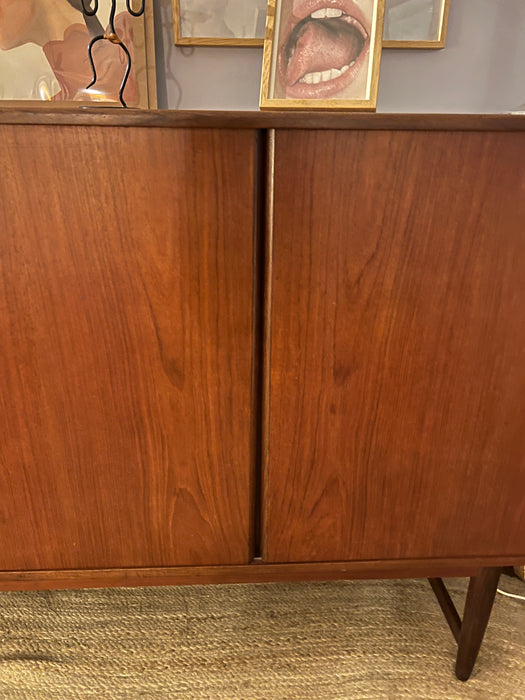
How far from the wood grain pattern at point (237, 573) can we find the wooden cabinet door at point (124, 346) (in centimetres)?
2

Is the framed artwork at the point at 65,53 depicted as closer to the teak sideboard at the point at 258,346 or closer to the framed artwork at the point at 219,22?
the framed artwork at the point at 219,22

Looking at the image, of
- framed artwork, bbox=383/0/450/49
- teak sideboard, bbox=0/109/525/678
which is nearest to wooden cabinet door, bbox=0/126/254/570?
teak sideboard, bbox=0/109/525/678

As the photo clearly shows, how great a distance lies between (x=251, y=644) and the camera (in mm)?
896

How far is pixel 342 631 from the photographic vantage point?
0.92 m

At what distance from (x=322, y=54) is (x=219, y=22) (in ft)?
0.66

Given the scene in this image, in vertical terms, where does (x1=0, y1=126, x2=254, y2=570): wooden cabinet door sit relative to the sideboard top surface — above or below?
below

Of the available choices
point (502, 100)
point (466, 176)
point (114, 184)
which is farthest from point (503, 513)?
point (502, 100)

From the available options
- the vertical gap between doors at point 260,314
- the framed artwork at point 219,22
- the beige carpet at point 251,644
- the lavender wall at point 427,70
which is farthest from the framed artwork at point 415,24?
the beige carpet at point 251,644

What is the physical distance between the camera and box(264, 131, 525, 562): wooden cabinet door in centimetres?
54

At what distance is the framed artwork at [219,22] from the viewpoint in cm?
91

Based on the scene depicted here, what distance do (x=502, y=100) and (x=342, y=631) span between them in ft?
3.40

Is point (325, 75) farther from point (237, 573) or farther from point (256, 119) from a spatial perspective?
point (237, 573)

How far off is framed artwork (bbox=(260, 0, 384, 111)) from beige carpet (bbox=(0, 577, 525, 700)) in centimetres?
91

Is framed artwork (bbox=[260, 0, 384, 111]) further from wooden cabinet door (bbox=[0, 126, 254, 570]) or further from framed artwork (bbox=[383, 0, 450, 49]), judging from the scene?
wooden cabinet door (bbox=[0, 126, 254, 570])
